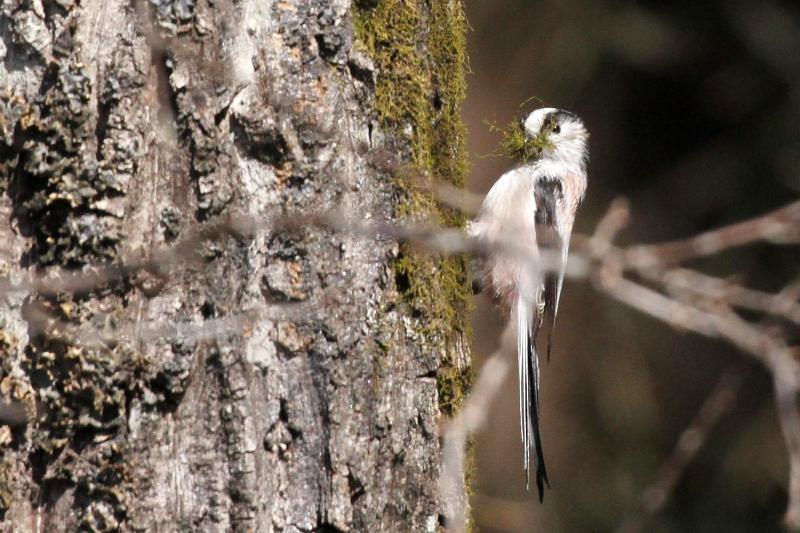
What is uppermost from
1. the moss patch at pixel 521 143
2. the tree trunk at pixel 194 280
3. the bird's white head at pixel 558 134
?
the bird's white head at pixel 558 134

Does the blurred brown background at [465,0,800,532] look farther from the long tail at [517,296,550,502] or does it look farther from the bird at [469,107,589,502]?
the long tail at [517,296,550,502]

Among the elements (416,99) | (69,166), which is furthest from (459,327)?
(69,166)

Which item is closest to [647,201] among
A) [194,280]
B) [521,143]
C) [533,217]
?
[533,217]

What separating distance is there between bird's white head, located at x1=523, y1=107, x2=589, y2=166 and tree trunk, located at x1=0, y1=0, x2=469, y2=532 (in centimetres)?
169

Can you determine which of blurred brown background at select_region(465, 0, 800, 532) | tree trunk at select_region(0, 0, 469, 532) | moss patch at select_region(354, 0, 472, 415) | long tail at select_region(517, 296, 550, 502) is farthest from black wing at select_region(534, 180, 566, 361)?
tree trunk at select_region(0, 0, 469, 532)

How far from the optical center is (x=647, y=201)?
5145mm

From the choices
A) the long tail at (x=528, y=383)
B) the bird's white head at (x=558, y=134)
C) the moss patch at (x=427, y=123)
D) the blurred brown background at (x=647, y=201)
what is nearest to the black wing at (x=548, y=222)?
the bird's white head at (x=558, y=134)

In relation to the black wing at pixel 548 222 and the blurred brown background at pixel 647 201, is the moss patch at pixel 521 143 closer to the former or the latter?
the black wing at pixel 548 222

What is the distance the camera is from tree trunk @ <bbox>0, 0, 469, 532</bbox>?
189 centimetres

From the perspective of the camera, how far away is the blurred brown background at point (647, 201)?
474cm

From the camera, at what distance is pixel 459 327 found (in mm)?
2441

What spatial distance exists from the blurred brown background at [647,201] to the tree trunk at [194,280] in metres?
2.70

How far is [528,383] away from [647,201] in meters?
1.92

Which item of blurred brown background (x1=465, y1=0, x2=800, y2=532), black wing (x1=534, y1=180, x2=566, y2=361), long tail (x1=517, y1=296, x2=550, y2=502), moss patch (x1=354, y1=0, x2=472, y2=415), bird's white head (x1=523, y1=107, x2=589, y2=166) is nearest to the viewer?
moss patch (x1=354, y1=0, x2=472, y2=415)
